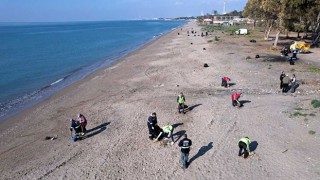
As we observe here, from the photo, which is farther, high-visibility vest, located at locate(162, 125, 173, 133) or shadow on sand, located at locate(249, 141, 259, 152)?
high-visibility vest, located at locate(162, 125, 173, 133)

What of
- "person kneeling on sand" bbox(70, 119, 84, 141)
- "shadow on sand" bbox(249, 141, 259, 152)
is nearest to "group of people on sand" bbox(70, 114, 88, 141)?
"person kneeling on sand" bbox(70, 119, 84, 141)

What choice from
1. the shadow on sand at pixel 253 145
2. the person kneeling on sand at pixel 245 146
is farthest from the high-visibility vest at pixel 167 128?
the shadow on sand at pixel 253 145

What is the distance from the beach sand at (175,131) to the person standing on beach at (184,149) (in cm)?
32

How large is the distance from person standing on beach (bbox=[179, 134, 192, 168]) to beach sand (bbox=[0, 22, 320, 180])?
1.06 feet

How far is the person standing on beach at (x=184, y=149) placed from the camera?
13.4 metres

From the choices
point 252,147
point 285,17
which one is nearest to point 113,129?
point 252,147

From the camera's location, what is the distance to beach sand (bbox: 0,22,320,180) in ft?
45.5

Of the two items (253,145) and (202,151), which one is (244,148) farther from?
(202,151)

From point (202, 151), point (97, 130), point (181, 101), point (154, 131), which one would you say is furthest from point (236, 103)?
point (97, 130)

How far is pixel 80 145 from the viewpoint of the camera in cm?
1708

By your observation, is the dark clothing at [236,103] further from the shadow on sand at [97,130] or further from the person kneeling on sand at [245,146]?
the shadow on sand at [97,130]

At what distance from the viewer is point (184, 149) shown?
13.4m

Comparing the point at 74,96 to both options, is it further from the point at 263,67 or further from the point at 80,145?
the point at 263,67

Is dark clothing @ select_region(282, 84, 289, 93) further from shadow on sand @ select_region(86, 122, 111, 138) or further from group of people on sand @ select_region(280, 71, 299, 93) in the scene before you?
shadow on sand @ select_region(86, 122, 111, 138)
